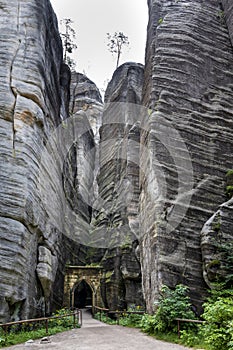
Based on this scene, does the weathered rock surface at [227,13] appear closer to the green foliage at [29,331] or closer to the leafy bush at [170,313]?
the leafy bush at [170,313]

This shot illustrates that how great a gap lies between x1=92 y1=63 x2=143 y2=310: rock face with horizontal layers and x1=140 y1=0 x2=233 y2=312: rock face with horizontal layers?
5.45 meters

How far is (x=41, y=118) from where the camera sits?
14062 millimetres

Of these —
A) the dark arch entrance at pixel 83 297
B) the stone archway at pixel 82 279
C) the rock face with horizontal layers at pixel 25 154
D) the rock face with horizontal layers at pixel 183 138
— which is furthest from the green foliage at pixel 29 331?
the dark arch entrance at pixel 83 297

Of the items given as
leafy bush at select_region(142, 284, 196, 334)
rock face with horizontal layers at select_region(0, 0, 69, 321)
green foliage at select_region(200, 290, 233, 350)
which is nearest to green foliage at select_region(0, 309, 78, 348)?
rock face with horizontal layers at select_region(0, 0, 69, 321)

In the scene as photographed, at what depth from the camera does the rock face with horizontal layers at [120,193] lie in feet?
62.8

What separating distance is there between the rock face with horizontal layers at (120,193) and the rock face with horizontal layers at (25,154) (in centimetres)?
478

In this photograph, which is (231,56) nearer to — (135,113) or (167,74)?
(167,74)

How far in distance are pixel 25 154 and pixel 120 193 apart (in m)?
11.8

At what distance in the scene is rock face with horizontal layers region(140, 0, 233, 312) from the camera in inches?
456

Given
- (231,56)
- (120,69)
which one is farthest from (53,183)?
(120,69)

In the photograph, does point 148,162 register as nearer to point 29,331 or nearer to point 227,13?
point 29,331

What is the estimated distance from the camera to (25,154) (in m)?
12.4

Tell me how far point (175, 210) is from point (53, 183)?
662 centimetres

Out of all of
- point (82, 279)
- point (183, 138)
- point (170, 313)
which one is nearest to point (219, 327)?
point (170, 313)
